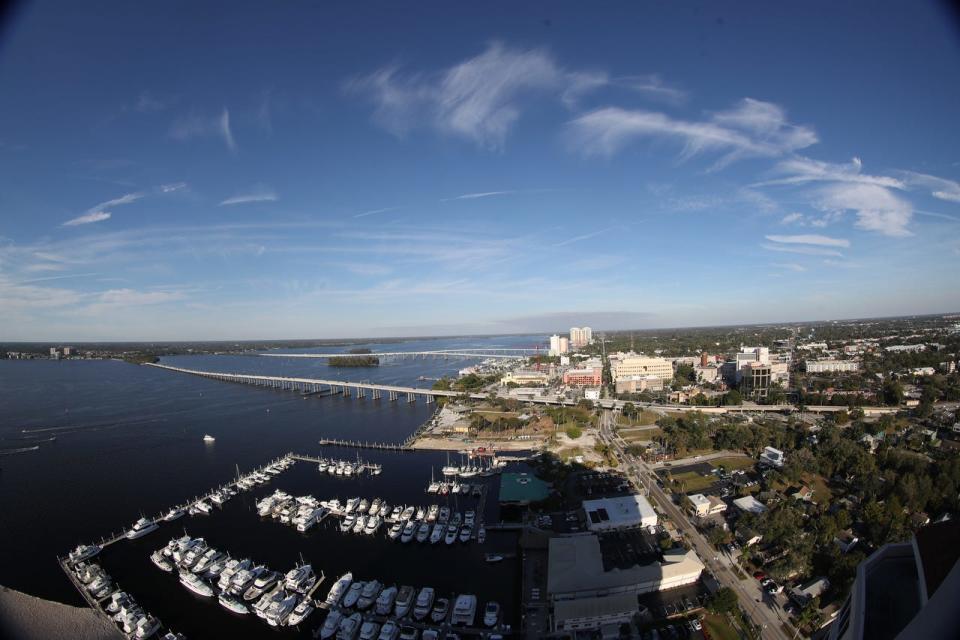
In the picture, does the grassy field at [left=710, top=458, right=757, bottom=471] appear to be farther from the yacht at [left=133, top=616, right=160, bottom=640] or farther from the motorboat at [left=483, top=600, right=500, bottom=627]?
the yacht at [left=133, top=616, right=160, bottom=640]

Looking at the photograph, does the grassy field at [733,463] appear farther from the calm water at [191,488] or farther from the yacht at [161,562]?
the yacht at [161,562]

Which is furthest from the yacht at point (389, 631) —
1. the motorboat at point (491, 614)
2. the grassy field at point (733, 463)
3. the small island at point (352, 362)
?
the small island at point (352, 362)

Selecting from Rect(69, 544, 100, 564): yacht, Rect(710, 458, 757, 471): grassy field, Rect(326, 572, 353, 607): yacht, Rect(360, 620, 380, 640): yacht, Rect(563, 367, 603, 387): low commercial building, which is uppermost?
Rect(563, 367, 603, 387): low commercial building

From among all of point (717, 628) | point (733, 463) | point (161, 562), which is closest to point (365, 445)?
point (161, 562)

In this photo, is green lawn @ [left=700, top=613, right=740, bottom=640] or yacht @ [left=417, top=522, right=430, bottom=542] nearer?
green lawn @ [left=700, top=613, right=740, bottom=640]

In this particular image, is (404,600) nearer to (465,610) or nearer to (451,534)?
(465,610)

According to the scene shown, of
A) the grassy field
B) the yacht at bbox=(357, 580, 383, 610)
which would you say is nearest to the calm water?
the yacht at bbox=(357, 580, 383, 610)

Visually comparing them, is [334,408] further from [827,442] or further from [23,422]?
[827,442]
